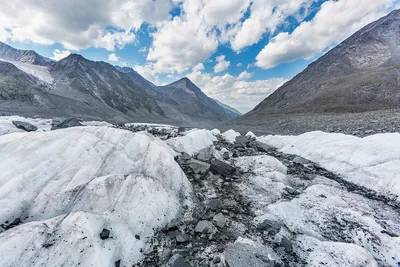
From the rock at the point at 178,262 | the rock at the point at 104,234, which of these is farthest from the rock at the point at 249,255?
the rock at the point at 104,234

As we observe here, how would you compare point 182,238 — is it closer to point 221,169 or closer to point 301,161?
point 221,169

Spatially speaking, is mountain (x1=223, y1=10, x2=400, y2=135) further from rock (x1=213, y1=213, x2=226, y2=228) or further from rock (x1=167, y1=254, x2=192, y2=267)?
rock (x1=167, y1=254, x2=192, y2=267)

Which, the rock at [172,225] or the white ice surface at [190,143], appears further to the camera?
the white ice surface at [190,143]

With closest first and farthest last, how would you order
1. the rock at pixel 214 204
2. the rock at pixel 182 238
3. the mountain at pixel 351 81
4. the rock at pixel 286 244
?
the rock at pixel 286 244, the rock at pixel 182 238, the rock at pixel 214 204, the mountain at pixel 351 81

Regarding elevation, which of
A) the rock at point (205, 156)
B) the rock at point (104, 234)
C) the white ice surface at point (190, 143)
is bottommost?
the rock at point (104, 234)

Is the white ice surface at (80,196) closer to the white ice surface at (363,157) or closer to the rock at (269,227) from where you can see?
the rock at (269,227)
